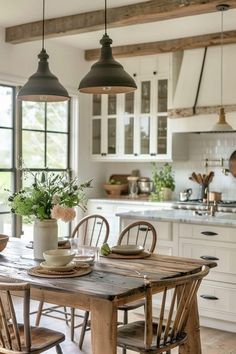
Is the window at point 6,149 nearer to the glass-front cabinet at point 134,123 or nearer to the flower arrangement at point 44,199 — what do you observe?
the glass-front cabinet at point 134,123

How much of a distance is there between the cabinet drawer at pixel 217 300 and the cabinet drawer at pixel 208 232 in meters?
0.37

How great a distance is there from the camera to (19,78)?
6.02 m

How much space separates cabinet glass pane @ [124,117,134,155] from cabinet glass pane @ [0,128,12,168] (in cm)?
160

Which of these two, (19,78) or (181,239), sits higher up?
(19,78)

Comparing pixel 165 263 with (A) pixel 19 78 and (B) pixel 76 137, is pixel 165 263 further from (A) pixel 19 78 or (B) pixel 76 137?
(B) pixel 76 137

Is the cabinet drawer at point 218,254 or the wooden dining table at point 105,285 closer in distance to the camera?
the wooden dining table at point 105,285

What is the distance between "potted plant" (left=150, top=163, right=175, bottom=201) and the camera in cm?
677

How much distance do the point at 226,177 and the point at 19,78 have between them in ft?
8.89

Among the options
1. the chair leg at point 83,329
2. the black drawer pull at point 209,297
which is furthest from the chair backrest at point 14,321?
the black drawer pull at point 209,297

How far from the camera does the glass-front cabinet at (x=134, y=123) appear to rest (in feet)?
22.0

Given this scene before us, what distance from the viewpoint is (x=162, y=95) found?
21.9 feet

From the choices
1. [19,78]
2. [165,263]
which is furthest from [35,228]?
[19,78]

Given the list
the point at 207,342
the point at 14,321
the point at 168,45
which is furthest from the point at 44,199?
the point at 168,45

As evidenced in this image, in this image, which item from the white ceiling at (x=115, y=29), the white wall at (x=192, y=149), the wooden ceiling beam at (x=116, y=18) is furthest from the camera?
the white wall at (x=192, y=149)
